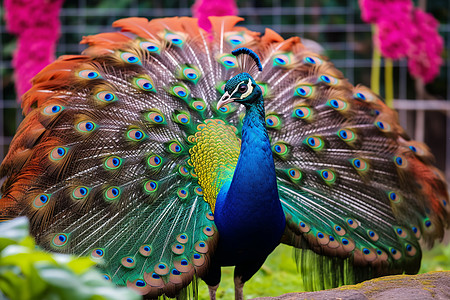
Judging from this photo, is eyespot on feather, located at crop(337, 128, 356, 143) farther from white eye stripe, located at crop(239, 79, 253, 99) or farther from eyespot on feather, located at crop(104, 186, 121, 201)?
eyespot on feather, located at crop(104, 186, 121, 201)

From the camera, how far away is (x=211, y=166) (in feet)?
10.4

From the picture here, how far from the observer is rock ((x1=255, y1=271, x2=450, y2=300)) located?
7.25 ft

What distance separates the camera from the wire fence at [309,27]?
6.62 m

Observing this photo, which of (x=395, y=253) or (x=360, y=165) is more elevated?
(x=360, y=165)

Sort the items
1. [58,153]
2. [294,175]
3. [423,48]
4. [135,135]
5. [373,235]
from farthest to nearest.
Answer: [423,48] < [373,235] < [294,175] < [135,135] < [58,153]

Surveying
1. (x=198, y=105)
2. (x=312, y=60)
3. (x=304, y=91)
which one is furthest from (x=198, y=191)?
(x=312, y=60)

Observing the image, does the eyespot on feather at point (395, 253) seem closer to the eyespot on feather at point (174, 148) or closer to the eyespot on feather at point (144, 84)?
the eyespot on feather at point (174, 148)

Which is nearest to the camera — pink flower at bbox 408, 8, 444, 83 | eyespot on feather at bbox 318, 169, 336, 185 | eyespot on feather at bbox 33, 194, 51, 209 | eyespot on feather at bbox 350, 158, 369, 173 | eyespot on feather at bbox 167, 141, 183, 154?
eyespot on feather at bbox 33, 194, 51, 209

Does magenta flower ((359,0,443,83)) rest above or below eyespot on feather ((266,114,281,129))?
above

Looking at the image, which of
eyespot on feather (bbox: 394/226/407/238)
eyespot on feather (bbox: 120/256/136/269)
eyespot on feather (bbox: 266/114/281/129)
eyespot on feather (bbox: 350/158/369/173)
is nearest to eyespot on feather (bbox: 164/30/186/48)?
eyespot on feather (bbox: 266/114/281/129)

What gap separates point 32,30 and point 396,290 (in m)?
3.85

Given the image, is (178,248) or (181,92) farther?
(181,92)

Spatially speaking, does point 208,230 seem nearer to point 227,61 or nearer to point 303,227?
point 303,227

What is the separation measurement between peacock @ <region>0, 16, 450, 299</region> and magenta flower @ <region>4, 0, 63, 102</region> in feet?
5.27
